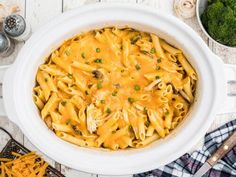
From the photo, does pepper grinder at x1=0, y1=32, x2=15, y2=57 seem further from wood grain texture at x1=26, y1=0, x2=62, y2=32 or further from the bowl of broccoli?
the bowl of broccoli

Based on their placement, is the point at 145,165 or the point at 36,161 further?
the point at 36,161

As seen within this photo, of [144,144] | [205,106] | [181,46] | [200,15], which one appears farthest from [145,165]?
[200,15]

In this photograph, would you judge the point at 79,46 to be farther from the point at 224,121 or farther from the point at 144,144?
the point at 224,121

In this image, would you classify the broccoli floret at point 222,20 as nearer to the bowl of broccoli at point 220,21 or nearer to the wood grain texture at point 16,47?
the bowl of broccoli at point 220,21

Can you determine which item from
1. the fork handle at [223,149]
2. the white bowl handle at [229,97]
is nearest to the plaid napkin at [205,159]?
the fork handle at [223,149]

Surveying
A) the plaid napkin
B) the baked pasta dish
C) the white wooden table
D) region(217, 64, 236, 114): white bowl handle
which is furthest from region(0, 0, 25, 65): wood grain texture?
region(217, 64, 236, 114): white bowl handle
